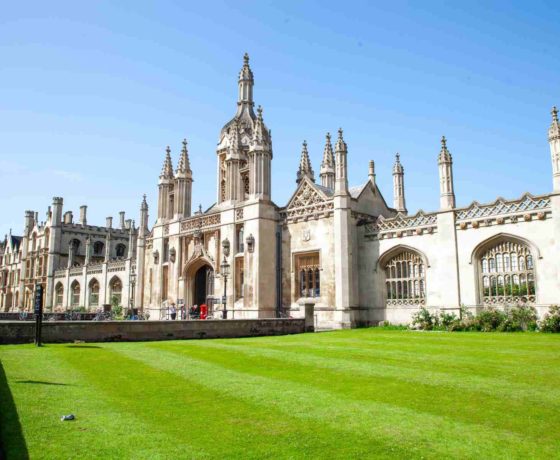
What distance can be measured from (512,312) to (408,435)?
1772 cm

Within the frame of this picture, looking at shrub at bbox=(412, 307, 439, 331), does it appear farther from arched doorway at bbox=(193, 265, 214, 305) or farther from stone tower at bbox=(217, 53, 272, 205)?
arched doorway at bbox=(193, 265, 214, 305)

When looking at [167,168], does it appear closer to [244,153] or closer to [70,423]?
[244,153]

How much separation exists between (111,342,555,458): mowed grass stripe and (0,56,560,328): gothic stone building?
15.4 metres

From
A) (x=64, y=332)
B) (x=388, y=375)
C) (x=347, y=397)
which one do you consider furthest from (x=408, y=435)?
(x=64, y=332)

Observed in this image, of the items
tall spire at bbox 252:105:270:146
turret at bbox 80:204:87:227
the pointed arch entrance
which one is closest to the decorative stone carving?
tall spire at bbox 252:105:270:146

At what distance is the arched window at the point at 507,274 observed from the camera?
2188 centimetres

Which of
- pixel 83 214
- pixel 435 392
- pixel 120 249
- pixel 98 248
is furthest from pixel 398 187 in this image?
pixel 83 214

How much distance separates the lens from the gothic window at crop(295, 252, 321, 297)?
29031mm

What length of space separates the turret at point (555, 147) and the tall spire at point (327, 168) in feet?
56.1

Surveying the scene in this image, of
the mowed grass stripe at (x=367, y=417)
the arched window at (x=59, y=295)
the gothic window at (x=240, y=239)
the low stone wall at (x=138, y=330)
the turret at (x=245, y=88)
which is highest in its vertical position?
the turret at (x=245, y=88)

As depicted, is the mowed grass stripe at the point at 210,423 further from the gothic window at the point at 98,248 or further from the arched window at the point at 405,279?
the gothic window at the point at 98,248

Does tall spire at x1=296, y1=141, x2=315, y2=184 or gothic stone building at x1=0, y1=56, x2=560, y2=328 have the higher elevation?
tall spire at x1=296, y1=141, x2=315, y2=184

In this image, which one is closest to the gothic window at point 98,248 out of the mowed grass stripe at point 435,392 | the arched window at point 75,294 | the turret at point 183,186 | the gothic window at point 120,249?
the gothic window at point 120,249

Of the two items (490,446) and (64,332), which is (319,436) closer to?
(490,446)
